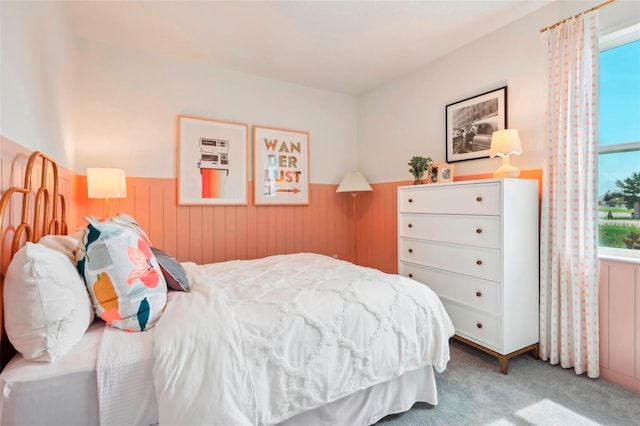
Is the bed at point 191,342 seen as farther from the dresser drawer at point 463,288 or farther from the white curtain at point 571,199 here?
the white curtain at point 571,199

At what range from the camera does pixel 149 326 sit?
1.22 metres

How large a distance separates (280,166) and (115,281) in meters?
2.55

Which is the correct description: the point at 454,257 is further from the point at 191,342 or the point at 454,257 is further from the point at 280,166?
the point at 280,166

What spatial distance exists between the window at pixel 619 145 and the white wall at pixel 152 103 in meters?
2.73

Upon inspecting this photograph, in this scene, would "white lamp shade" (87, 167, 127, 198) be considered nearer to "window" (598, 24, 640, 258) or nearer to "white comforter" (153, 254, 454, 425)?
"white comforter" (153, 254, 454, 425)

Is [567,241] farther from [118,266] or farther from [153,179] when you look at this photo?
[153,179]

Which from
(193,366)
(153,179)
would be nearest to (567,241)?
(193,366)

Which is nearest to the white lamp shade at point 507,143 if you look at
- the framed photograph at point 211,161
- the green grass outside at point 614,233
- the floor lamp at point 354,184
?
the green grass outside at point 614,233

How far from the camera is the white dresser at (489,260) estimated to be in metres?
2.09

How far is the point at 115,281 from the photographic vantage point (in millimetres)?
1198

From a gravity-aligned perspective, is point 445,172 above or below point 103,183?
above

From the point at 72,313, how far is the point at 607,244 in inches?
119

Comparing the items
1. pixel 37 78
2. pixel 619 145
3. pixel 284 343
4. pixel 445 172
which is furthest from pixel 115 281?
pixel 619 145

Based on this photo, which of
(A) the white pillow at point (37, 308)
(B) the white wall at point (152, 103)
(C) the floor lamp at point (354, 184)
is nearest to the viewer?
(A) the white pillow at point (37, 308)
